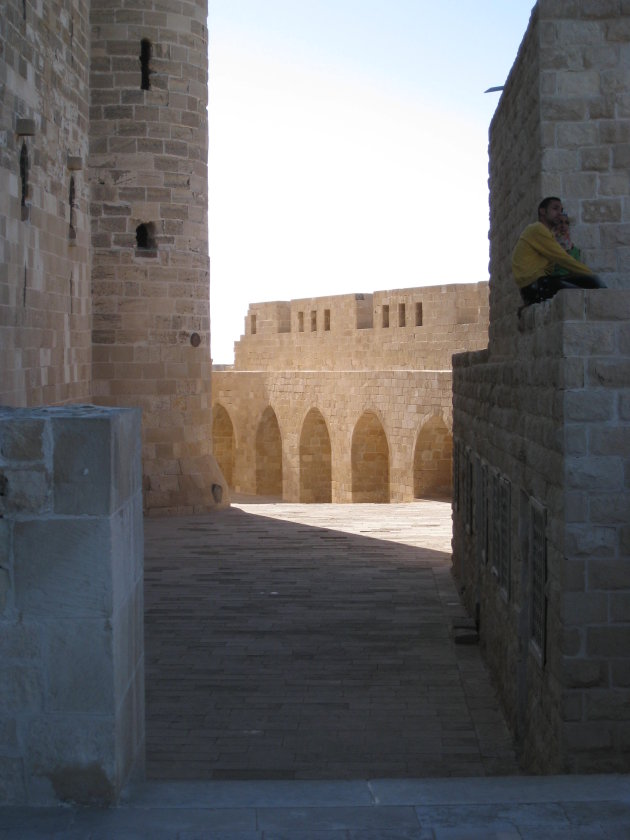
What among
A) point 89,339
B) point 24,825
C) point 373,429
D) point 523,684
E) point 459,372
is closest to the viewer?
point 24,825

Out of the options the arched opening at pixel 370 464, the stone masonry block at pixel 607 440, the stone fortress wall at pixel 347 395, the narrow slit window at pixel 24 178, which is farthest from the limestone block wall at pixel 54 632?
the arched opening at pixel 370 464

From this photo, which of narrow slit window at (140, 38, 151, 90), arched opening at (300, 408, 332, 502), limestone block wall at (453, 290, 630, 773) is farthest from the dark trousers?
arched opening at (300, 408, 332, 502)

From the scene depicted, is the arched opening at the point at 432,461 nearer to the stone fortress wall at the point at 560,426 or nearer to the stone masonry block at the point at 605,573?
the stone fortress wall at the point at 560,426

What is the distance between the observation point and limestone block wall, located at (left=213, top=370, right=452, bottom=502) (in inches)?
833

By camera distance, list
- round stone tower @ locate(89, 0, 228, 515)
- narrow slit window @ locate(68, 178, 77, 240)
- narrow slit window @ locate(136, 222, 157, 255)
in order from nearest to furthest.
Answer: narrow slit window @ locate(68, 178, 77, 240)
round stone tower @ locate(89, 0, 228, 515)
narrow slit window @ locate(136, 222, 157, 255)

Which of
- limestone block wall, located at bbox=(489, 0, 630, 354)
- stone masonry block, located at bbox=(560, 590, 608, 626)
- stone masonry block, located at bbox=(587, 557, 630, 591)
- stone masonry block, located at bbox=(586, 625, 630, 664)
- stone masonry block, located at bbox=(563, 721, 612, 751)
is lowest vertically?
stone masonry block, located at bbox=(563, 721, 612, 751)

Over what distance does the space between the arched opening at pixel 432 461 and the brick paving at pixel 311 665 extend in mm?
8111

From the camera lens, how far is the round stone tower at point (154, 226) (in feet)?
46.3

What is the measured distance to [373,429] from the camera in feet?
81.1

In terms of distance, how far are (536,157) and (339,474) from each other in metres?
18.8

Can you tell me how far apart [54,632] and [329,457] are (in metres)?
23.3

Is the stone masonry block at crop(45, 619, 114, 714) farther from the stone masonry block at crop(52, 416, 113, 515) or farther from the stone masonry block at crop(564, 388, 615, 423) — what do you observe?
the stone masonry block at crop(564, 388, 615, 423)

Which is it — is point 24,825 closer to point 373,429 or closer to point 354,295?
point 373,429

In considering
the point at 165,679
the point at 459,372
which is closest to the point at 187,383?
the point at 459,372
